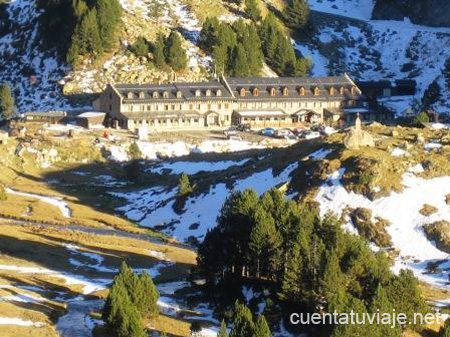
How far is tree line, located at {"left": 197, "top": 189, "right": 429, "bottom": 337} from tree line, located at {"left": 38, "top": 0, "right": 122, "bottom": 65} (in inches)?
3352

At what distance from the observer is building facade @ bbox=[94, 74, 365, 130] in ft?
409

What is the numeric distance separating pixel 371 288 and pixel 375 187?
2180 cm

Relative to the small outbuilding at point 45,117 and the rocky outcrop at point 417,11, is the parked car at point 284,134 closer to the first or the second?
the small outbuilding at point 45,117

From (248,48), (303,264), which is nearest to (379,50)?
(248,48)

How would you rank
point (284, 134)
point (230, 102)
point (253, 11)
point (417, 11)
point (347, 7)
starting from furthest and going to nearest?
point (347, 7), point (417, 11), point (253, 11), point (230, 102), point (284, 134)

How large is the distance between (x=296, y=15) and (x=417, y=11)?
82.2 ft

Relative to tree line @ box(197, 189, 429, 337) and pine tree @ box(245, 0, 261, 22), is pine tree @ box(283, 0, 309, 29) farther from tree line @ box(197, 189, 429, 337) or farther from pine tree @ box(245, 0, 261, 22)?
tree line @ box(197, 189, 429, 337)

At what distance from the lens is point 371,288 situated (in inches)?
1857

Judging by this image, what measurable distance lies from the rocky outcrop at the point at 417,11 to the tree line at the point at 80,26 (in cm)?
5392

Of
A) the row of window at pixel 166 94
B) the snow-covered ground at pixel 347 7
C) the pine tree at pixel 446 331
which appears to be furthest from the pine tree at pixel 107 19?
the pine tree at pixel 446 331

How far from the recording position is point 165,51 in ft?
455

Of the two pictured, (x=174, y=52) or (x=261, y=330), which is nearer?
(x=261, y=330)

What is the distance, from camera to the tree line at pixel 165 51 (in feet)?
451

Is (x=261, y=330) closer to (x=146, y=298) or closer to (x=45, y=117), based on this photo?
(x=146, y=298)
